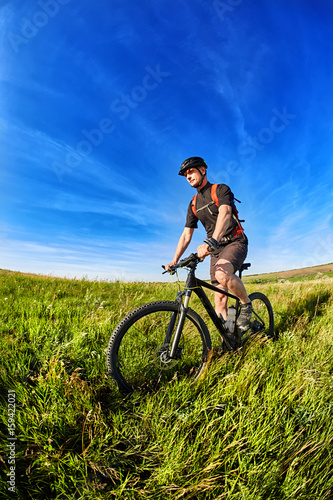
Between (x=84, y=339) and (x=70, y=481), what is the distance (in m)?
1.83

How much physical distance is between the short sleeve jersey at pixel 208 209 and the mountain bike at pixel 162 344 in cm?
138

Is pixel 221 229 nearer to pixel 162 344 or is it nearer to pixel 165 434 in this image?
pixel 162 344

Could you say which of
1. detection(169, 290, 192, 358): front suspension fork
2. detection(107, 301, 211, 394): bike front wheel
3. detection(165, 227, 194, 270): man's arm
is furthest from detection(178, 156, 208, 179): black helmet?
detection(107, 301, 211, 394): bike front wheel

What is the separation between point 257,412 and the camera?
2.57m

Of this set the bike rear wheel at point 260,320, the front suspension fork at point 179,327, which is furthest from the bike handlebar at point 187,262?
the bike rear wheel at point 260,320

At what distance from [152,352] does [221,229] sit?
78.0 inches

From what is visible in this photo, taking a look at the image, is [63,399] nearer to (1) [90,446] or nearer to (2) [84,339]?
(1) [90,446]

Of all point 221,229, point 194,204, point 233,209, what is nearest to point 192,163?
point 194,204

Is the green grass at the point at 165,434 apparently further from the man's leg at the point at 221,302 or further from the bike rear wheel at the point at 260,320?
the bike rear wheel at the point at 260,320

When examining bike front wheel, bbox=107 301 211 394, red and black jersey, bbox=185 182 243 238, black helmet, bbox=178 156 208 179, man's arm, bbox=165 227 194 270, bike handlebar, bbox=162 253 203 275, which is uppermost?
black helmet, bbox=178 156 208 179

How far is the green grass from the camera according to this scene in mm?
1980

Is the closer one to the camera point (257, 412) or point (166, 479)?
point (166, 479)

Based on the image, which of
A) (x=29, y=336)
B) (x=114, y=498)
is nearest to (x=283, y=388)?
(x=114, y=498)

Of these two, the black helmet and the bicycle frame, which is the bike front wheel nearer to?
the bicycle frame
